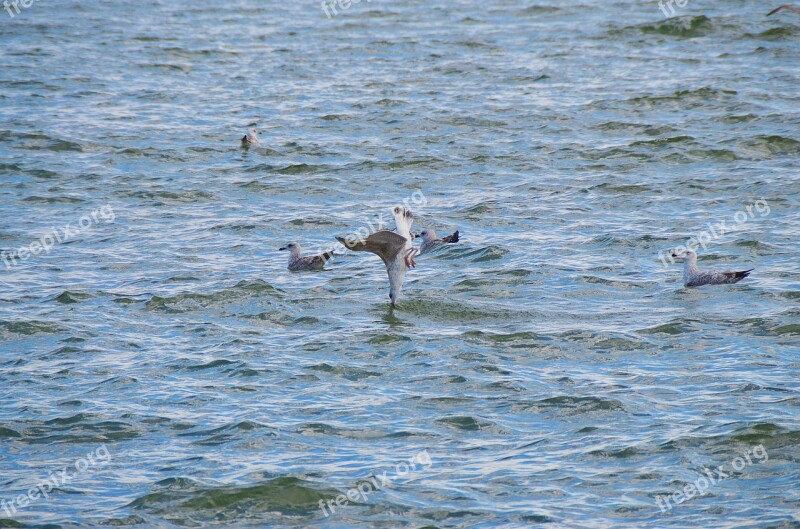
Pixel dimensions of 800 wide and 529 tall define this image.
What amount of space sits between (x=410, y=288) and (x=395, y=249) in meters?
1.71

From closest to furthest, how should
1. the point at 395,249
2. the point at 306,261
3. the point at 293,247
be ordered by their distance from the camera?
the point at 395,249 → the point at 306,261 → the point at 293,247

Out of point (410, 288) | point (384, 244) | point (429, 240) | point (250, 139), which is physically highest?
point (384, 244)

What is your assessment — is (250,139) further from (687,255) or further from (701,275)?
(701,275)

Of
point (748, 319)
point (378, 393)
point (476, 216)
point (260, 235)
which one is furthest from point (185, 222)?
point (748, 319)

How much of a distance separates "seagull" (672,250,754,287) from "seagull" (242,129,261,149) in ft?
34.7

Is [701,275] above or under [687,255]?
under

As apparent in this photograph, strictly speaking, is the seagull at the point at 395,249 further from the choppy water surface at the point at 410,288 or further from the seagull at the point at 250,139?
the seagull at the point at 250,139

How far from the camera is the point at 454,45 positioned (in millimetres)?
32844

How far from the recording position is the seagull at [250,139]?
23.6 m

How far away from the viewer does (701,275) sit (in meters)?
15.6

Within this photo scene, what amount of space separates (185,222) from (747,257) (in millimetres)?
8847

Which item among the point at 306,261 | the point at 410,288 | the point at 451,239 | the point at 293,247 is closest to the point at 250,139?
the point at 293,247

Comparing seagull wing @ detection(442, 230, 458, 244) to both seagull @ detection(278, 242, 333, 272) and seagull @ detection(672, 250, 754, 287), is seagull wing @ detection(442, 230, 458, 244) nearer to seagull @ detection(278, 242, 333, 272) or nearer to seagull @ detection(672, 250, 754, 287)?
seagull @ detection(278, 242, 333, 272)

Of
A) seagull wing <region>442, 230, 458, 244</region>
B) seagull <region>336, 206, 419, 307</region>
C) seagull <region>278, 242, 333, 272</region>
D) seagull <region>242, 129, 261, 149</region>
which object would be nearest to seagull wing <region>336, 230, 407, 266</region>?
seagull <region>336, 206, 419, 307</region>
